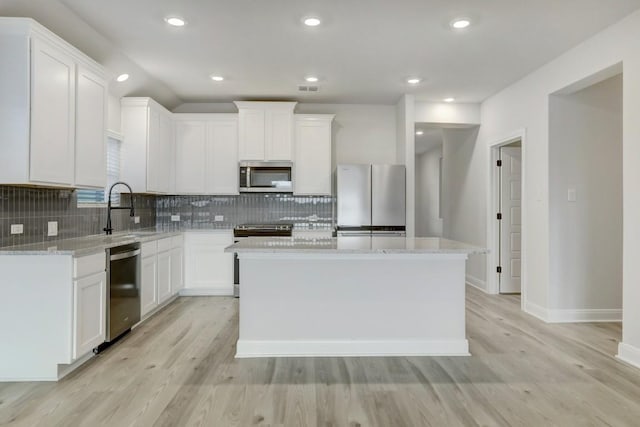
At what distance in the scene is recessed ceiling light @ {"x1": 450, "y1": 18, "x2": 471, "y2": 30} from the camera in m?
3.06

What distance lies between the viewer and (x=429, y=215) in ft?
31.8

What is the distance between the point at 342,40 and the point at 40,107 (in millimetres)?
2415

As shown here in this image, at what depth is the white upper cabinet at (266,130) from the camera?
5.15 m

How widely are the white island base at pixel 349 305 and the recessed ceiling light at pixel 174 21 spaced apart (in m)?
1.99

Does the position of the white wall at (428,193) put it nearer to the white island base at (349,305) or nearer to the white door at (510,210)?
the white door at (510,210)

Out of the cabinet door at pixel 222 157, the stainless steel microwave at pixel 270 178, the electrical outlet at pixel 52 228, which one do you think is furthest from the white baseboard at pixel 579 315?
the electrical outlet at pixel 52 228

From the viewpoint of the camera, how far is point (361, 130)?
5.68m

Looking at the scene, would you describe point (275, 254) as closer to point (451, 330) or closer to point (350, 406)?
point (350, 406)

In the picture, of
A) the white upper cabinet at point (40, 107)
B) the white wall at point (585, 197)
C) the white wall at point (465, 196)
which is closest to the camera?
the white upper cabinet at point (40, 107)

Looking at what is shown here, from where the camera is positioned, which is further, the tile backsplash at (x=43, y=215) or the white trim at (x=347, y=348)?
→ the white trim at (x=347, y=348)

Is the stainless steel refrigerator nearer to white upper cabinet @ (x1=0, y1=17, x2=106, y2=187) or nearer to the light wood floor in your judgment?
the light wood floor

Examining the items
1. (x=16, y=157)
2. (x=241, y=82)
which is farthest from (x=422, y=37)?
(x=16, y=157)

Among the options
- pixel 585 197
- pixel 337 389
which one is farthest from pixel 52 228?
pixel 585 197

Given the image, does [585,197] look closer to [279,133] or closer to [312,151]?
[312,151]
